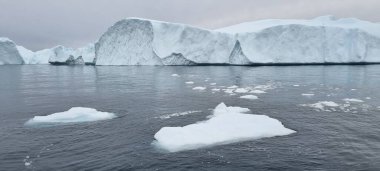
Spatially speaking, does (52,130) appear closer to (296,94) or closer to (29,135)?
(29,135)

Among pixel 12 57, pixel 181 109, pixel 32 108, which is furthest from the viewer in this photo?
pixel 12 57

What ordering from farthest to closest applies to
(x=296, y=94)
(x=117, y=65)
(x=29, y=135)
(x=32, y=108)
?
(x=117, y=65), (x=296, y=94), (x=32, y=108), (x=29, y=135)

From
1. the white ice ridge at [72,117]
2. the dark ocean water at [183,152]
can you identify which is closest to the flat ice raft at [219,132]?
the dark ocean water at [183,152]

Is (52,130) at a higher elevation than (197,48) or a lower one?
lower

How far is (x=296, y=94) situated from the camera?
1934cm

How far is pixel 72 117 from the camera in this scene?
502 inches

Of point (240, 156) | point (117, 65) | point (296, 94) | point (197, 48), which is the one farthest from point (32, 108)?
point (117, 65)

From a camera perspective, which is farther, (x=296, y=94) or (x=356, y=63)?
(x=356, y=63)

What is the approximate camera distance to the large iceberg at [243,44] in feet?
166

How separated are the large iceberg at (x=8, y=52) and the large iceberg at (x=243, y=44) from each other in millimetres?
40241

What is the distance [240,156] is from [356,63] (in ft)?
172

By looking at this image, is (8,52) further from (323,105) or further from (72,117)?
(323,105)

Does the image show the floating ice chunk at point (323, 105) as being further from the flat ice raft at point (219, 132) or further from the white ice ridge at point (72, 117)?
the white ice ridge at point (72, 117)

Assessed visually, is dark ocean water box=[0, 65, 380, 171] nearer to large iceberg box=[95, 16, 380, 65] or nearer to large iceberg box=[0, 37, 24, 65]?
large iceberg box=[95, 16, 380, 65]
